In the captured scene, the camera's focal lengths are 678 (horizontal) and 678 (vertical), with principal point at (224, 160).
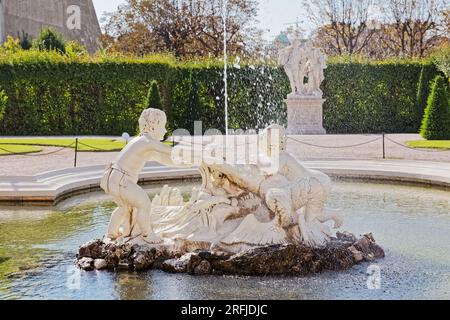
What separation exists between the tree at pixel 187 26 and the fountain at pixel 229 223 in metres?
33.4

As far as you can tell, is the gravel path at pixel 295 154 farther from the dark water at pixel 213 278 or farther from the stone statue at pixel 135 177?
the stone statue at pixel 135 177

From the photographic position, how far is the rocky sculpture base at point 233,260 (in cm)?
625

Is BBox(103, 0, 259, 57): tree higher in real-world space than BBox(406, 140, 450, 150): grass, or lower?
higher

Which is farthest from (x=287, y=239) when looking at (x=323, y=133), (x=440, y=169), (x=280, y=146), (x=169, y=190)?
(x=323, y=133)

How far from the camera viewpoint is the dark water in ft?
18.8

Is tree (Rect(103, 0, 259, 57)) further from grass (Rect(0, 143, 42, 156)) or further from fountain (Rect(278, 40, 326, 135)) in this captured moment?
grass (Rect(0, 143, 42, 156))

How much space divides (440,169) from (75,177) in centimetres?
710

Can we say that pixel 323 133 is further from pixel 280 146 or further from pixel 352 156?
pixel 280 146

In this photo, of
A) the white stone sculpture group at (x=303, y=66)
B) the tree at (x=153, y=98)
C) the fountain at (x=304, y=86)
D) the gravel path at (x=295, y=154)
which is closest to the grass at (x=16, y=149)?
the gravel path at (x=295, y=154)

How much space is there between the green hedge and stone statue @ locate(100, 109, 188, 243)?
66.1 ft

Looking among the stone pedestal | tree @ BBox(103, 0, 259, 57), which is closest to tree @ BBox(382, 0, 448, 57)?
tree @ BBox(103, 0, 259, 57)

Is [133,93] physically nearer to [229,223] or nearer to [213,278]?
[229,223]

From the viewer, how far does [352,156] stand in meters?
17.5

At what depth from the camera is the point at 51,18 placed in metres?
49.5
